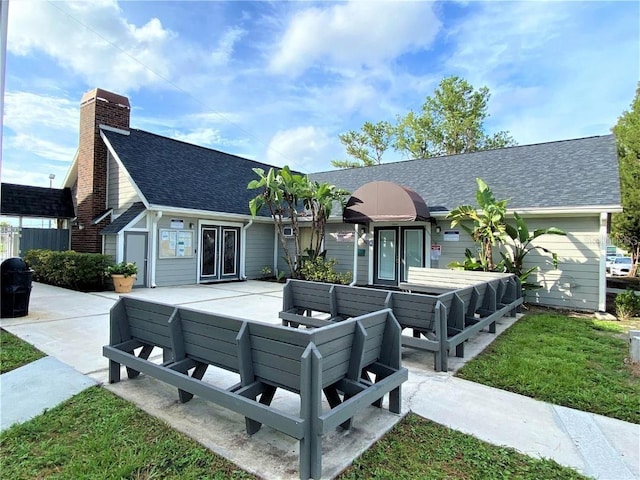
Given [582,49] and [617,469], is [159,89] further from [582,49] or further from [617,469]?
[617,469]

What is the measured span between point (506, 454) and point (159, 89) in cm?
1595

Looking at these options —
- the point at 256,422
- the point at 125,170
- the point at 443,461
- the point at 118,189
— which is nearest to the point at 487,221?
the point at 443,461

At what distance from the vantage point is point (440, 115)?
1216 inches

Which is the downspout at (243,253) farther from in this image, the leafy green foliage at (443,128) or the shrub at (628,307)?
the leafy green foliage at (443,128)

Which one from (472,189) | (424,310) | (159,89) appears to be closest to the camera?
(424,310)

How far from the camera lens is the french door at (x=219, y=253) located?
44.7 feet

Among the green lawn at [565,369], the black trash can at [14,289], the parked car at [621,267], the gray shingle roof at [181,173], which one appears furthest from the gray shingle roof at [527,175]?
the parked car at [621,267]

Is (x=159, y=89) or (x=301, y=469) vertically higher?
(x=159, y=89)

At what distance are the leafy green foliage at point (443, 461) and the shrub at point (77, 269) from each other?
431 inches

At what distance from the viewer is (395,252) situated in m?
13.0

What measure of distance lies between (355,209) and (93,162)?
32.4 feet

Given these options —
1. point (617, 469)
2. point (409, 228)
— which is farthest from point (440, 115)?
point (617, 469)

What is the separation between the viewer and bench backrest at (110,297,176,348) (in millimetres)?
3848

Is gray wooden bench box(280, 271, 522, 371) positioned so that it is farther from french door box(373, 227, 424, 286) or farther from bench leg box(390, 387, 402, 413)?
french door box(373, 227, 424, 286)
